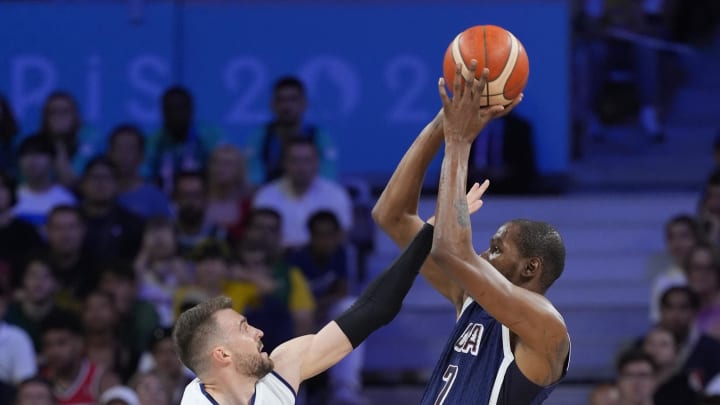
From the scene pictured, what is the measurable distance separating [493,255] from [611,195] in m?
6.63

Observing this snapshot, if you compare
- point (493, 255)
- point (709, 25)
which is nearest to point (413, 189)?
point (493, 255)

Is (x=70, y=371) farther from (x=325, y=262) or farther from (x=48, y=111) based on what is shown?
(x=48, y=111)

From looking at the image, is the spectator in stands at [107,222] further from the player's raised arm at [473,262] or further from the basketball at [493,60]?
the player's raised arm at [473,262]

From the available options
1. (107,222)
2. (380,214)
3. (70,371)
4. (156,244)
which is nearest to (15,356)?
(70,371)

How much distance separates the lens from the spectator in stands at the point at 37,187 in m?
10.0

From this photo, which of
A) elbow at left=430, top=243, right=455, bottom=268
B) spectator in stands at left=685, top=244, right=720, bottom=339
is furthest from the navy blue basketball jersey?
spectator in stands at left=685, top=244, right=720, bottom=339

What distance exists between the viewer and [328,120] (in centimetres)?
1166

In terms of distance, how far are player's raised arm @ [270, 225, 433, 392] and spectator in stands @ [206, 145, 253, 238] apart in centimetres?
468

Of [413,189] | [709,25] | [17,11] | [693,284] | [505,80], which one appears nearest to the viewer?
[505,80]

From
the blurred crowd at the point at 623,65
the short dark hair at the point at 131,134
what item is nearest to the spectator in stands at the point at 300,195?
the short dark hair at the point at 131,134

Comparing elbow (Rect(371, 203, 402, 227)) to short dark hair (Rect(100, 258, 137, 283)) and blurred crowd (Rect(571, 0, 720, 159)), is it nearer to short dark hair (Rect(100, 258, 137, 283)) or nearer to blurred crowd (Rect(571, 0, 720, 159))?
short dark hair (Rect(100, 258, 137, 283))

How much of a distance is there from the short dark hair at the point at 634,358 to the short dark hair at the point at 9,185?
164 inches

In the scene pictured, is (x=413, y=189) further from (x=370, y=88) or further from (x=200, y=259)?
(x=370, y=88)

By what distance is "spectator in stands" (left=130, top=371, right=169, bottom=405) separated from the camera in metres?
8.46
